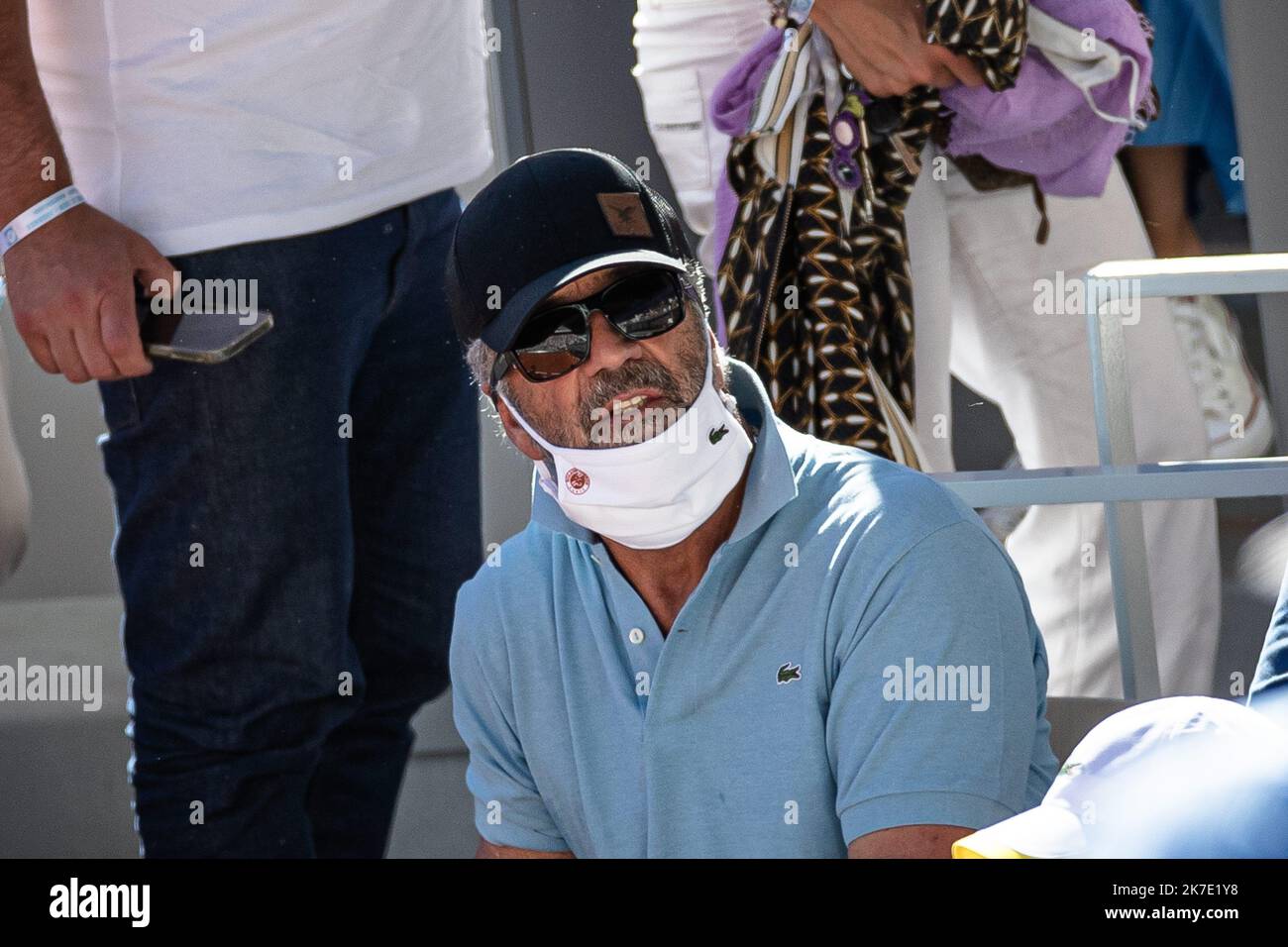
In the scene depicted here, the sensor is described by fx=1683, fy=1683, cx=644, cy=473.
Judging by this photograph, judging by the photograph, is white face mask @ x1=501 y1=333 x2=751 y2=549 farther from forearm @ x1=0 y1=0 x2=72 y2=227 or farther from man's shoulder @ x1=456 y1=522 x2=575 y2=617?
forearm @ x1=0 y1=0 x2=72 y2=227

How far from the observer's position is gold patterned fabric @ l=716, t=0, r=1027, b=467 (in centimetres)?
222

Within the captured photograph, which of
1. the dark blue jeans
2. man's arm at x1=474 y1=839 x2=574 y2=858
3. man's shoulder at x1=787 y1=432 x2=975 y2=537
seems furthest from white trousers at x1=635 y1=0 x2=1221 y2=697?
man's arm at x1=474 y1=839 x2=574 y2=858

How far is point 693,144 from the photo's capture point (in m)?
2.45

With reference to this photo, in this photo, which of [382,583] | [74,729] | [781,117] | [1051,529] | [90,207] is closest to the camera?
[90,207]

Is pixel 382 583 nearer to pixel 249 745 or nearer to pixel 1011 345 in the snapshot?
pixel 249 745

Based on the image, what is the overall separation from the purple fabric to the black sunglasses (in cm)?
69

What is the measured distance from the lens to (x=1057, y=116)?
89.7 inches

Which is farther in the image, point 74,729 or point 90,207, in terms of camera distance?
point 74,729

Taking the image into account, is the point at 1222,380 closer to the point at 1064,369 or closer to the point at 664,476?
the point at 1064,369

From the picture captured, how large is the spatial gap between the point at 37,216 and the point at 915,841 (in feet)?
4.20

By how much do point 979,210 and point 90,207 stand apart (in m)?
1.22

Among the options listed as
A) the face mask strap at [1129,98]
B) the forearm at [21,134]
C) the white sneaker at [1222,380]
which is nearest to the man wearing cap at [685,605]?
the forearm at [21,134]

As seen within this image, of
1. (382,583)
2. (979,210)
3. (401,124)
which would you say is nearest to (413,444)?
(382,583)

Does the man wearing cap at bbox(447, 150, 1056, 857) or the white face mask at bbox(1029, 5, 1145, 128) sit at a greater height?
the white face mask at bbox(1029, 5, 1145, 128)
